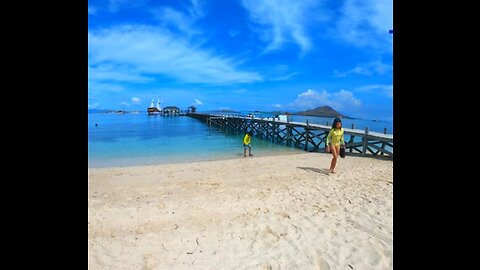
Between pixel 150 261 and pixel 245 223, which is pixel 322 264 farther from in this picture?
pixel 150 261

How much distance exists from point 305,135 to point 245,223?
646 inches

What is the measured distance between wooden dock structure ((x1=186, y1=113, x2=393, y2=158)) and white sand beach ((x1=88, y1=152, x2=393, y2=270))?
5.71 meters

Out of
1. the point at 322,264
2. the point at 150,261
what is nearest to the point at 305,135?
the point at 322,264

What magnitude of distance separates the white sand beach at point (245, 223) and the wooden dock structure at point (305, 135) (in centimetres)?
571

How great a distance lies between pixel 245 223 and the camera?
5328mm

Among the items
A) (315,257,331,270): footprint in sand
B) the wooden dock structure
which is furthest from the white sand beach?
the wooden dock structure

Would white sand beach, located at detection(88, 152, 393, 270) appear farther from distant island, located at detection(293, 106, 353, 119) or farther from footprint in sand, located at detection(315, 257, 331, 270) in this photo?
distant island, located at detection(293, 106, 353, 119)
